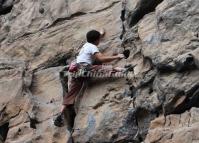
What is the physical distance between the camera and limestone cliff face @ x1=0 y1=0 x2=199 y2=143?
19.0 m

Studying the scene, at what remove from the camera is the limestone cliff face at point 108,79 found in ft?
62.3

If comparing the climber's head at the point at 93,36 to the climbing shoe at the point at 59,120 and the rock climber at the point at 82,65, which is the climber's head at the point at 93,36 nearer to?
the rock climber at the point at 82,65

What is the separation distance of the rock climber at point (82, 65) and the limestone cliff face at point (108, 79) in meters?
0.37

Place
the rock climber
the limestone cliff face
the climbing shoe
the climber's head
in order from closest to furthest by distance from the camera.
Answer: the limestone cliff face < the rock climber < the climber's head < the climbing shoe

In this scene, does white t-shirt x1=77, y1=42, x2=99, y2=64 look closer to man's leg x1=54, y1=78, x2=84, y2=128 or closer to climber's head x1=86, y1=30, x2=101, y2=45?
climber's head x1=86, y1=30, x2=101, y2=45

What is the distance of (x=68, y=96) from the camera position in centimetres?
2169

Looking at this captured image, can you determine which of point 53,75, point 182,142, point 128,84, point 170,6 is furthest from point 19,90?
point 182,142

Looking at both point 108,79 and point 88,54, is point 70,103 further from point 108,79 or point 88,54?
point 88,54

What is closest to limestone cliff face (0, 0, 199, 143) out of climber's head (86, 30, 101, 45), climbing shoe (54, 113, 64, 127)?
climbing shoe (54, 113, 64, 127)

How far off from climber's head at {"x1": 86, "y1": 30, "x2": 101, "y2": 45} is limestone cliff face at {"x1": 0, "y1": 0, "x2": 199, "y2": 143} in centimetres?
82

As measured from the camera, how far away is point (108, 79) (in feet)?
70.9

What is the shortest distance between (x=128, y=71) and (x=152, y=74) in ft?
3.93

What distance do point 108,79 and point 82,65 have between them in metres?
0.97

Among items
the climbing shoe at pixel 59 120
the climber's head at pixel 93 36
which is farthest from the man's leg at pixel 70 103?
the climber's head at pixel 93 36
